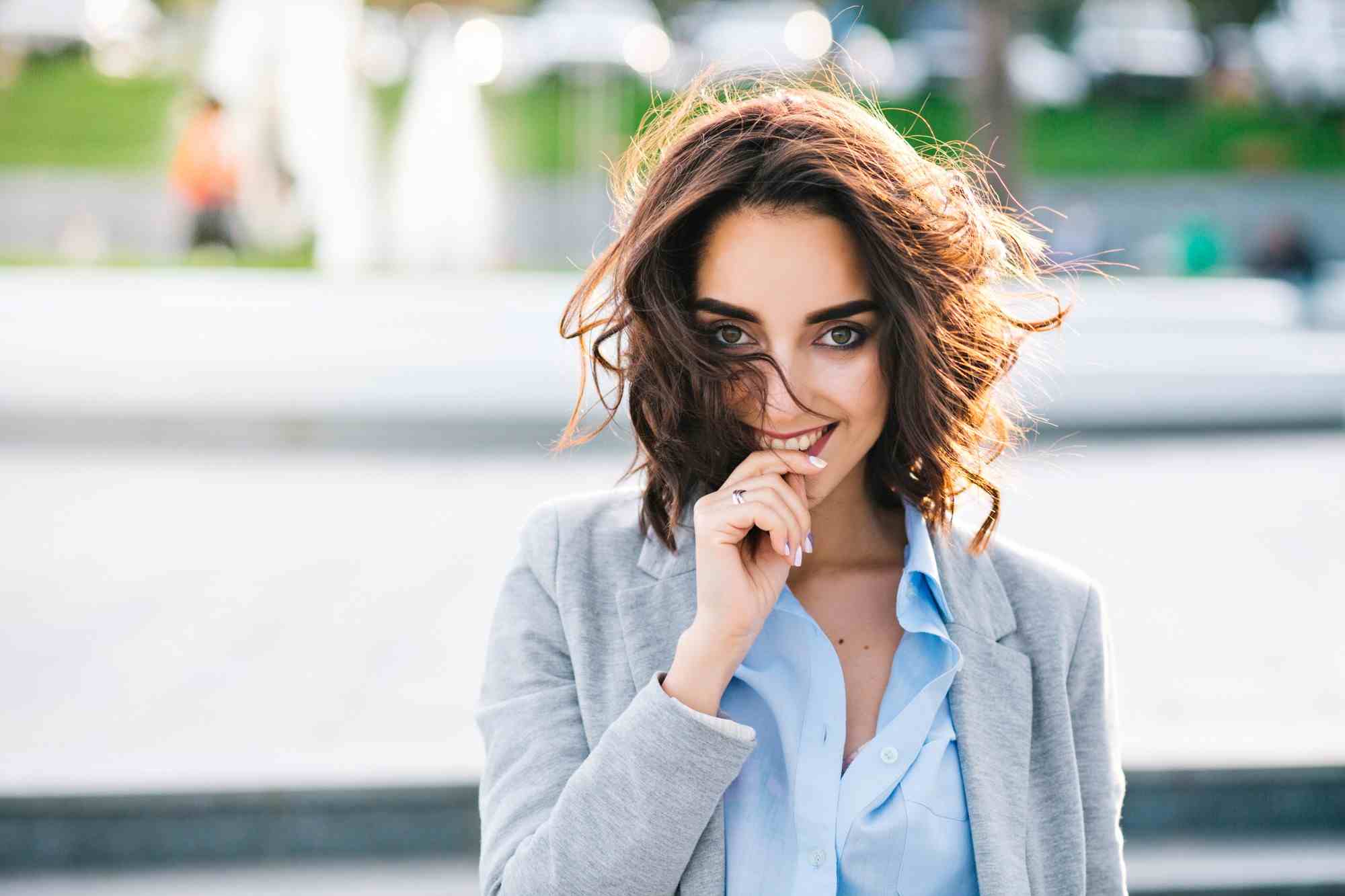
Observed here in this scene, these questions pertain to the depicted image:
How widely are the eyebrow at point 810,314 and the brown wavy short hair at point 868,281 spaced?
0.09 feet

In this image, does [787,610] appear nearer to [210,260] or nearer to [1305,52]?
[210,260]

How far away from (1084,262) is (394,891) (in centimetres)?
217

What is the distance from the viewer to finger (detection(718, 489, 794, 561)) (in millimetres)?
1616

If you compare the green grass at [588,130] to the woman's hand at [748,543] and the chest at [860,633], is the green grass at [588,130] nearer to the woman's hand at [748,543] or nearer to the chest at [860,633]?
the chest at [860,633]

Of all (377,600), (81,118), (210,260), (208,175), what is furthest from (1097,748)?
(81,118)

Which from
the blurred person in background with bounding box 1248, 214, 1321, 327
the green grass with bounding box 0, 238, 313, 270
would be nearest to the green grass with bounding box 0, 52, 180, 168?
the green grass with bounding box 0, 238, 313, 270

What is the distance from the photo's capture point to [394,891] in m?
3.23

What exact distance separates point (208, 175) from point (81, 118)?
11.0 meters

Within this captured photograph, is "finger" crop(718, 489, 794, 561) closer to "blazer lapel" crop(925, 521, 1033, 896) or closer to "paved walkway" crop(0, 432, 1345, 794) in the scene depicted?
"blazer lapel" crop(925, 521, 1033, 896)

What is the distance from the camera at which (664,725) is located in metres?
1.53

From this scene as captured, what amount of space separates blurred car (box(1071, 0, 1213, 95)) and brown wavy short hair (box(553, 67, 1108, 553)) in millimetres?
24642

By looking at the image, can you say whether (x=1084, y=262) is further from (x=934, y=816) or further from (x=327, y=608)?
(x=327, y=608)

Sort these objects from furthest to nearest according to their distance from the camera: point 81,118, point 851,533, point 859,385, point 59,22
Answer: point 81,118 → point 59,22 → point 851,533 → point 859,385

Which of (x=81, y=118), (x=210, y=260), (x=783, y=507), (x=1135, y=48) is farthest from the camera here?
(x=1135, y=48)
